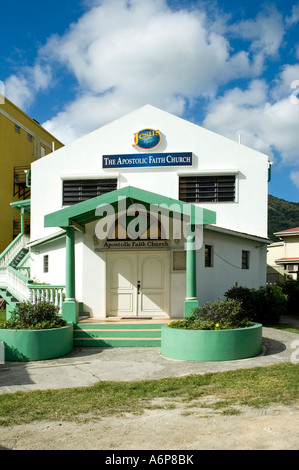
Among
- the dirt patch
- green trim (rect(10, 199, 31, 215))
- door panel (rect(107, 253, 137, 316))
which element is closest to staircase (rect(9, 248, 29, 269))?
green trim (rect(10, 199, 31, 215))

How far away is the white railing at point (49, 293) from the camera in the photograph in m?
12.4

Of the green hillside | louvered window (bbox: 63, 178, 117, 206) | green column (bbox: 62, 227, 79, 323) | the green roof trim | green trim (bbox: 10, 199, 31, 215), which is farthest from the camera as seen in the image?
the green hillside

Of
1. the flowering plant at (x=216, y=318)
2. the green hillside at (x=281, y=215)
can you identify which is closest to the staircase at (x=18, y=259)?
the flowering plant at (x=216, y=318)

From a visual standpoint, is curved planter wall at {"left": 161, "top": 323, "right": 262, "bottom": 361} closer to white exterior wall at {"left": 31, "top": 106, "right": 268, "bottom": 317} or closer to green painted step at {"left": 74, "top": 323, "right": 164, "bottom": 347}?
green painted step at {"left": 74, "top": 323, "right": 164, "bottom": 347}

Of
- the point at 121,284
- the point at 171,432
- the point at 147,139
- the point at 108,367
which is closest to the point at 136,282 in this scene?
the point at 121,284

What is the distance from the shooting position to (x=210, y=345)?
9570mm

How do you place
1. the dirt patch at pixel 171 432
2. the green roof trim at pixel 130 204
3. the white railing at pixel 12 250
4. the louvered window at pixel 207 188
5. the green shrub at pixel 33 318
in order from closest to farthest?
the dirt patch at pixel 171 432, the green shrub at pixel 33 318, the green roof trim at pixel 130 204, the louvered window at pixel 207 188, the white railing at pixel 12 250

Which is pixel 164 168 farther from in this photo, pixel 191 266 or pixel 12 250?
pixel 12 250

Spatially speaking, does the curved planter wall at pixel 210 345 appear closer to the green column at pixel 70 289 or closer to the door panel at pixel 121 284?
the green column at pixel 70 289

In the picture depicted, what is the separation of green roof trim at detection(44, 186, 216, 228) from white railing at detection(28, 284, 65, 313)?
6.66 feet

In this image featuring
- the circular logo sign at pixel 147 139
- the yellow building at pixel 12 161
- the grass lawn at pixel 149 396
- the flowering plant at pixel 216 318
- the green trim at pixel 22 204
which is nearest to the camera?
the grass lawn at pixel 149 396

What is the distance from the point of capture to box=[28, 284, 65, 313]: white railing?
1245cm

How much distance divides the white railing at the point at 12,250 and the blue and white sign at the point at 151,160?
684 cm

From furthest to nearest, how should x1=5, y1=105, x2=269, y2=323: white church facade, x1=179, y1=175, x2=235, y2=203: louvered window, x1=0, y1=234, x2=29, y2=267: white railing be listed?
x1=0, y1=234, x2=29, y2=267: white railing
x1=179, y1=175, x2=235, y2=203: louvered window
x1=5, y1=105, x2=269, y2=323: white church facade
